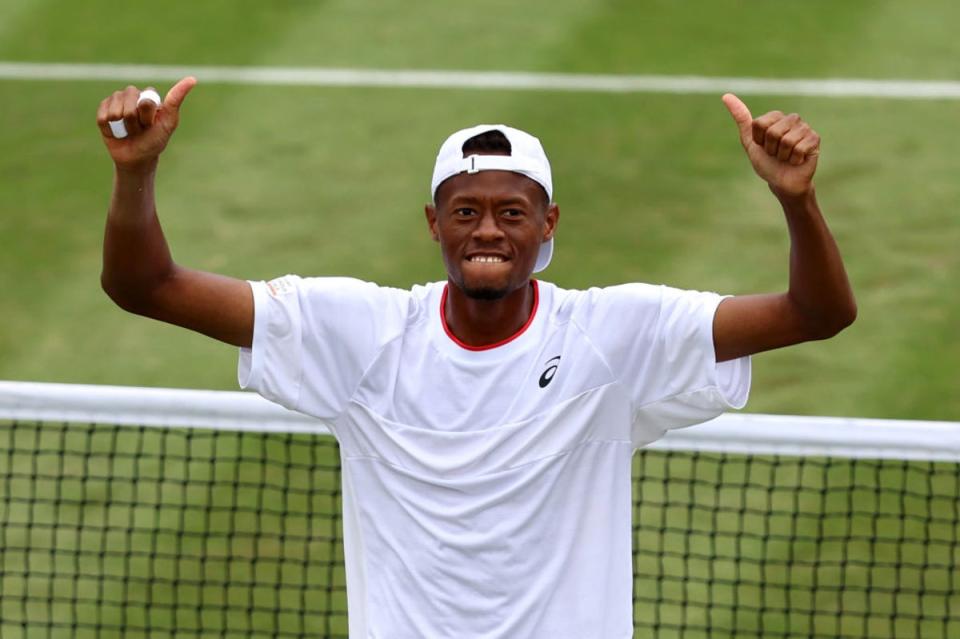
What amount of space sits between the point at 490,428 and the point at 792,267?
93 cm

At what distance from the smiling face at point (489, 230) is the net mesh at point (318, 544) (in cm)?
335

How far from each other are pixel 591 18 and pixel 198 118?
328cm

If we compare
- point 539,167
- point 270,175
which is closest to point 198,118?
point 270,175

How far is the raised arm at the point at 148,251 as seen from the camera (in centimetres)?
461

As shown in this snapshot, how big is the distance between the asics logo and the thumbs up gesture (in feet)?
2.62

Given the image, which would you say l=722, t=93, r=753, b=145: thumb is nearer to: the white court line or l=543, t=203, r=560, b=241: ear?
l=543, t=203, r=560, b=241: ear

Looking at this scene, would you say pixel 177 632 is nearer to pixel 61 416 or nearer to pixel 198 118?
pixel 61 416

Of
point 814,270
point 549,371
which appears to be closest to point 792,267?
point 814,270

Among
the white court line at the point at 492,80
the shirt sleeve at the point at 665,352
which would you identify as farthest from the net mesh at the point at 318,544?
the white court line at the point at 492,80

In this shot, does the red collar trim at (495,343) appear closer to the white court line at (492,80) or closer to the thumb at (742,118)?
the thumb at (742,118)

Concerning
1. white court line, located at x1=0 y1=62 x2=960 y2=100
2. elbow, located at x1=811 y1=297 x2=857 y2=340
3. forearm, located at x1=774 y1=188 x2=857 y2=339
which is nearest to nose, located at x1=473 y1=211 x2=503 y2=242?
forearm, located at x1=774 y1=188 x2=857 y2=339

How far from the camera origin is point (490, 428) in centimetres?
480

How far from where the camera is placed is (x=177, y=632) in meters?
8.45

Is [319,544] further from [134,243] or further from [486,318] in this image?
[134,243]
